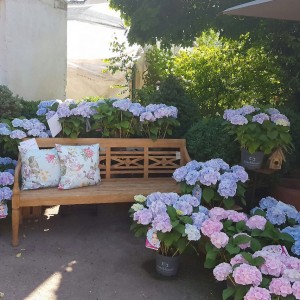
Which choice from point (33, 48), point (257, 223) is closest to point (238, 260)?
→ point (257, 223)

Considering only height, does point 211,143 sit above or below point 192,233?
above

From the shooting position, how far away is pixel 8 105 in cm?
473

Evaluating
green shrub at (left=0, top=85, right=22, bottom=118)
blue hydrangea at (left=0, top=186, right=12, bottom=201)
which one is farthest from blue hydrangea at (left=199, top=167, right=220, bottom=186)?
green shrub at (left=0, top=85, right=22, bottom=118)

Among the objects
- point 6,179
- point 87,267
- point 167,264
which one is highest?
point 6,179

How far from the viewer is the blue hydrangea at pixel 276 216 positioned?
3.37 metres

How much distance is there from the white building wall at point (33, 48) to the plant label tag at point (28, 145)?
126 inches

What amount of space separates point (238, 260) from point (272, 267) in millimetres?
241

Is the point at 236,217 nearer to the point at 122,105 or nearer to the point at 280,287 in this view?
the point at 280,287

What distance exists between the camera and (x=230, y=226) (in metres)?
3.17

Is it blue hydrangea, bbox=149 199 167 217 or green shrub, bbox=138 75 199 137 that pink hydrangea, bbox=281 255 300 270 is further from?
green shrub, bbox=138 75 199 137

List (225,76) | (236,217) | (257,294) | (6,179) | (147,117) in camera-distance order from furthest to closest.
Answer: (225,76)
(147,117)
(6,179)
(236,217)
(257,294)

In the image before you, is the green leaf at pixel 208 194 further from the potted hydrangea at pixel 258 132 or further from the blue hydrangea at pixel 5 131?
the blue hydrangea at pixel 5 131

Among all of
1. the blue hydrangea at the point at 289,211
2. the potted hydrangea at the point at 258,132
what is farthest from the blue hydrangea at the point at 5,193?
the blue hydrangea at the point at 289,211

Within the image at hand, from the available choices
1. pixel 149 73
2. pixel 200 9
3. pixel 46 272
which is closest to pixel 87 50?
pixel 149 73
